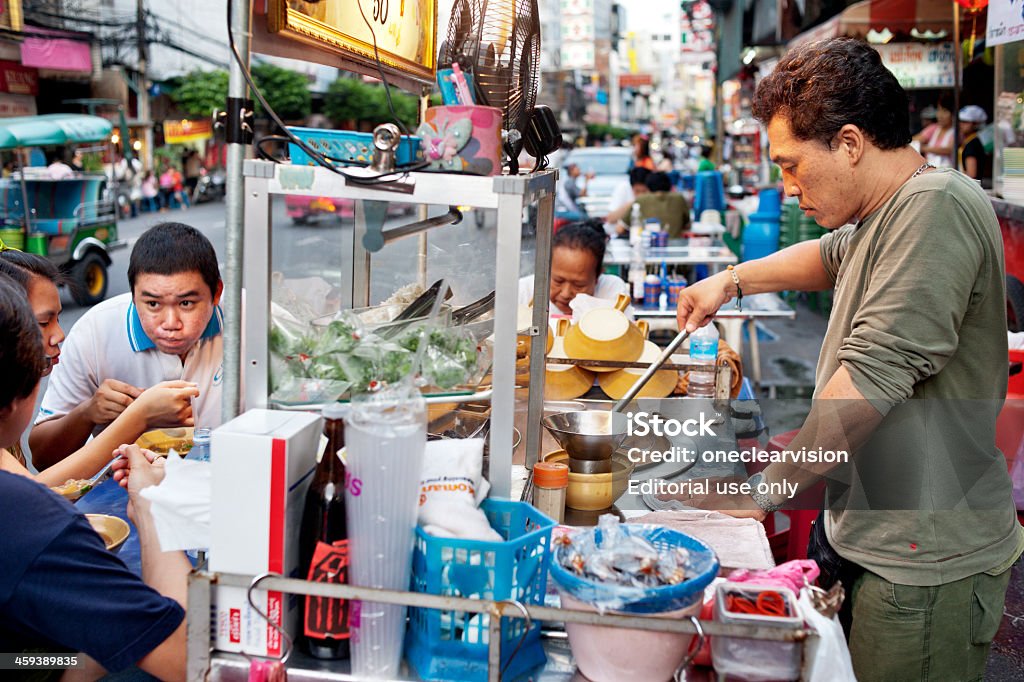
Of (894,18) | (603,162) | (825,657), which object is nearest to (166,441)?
(825,657)

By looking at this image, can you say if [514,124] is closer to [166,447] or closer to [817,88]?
[817,88]

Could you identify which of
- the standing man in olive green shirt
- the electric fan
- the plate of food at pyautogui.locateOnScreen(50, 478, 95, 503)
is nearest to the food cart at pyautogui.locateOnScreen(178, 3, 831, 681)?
the electric fan

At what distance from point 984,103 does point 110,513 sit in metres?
11.1

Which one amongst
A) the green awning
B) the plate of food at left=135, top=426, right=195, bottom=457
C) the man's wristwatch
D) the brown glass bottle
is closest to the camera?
the brown glass bottle

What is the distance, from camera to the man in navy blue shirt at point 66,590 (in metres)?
1.47

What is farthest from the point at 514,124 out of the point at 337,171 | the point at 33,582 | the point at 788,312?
the point at 788,312

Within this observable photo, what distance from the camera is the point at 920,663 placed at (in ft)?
5.97

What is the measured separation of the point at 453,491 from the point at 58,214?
468 inches

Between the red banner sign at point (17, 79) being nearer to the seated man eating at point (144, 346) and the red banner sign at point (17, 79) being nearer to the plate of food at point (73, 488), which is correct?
the seated man eating at point (144, 346)

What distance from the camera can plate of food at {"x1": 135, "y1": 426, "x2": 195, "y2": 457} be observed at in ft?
8.27

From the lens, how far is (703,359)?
3424 millimetres

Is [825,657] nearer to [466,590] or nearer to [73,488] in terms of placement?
[466,590]

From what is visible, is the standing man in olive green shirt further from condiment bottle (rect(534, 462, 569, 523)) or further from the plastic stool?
the plastic stool

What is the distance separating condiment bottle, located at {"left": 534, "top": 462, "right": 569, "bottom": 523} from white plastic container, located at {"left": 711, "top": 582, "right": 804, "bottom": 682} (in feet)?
2.30
